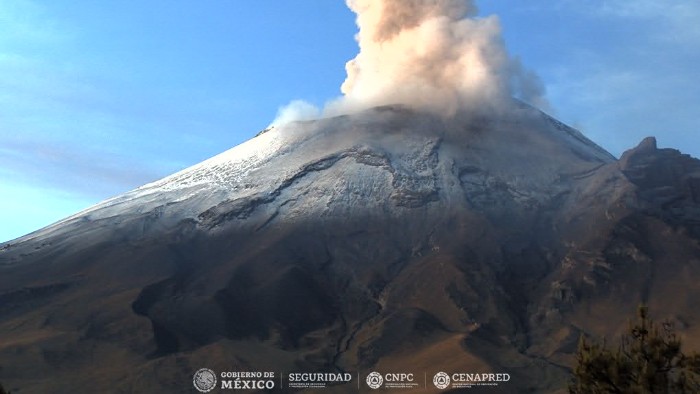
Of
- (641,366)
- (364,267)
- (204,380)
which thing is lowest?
(641,366)

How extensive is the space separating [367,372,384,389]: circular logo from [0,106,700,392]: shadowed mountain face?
7.82 feet

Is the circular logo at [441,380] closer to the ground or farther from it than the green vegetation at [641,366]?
farther from it

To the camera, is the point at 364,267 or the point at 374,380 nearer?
the point at 374,380

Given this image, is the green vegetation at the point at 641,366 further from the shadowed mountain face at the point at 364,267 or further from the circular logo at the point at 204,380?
the circular logo at the point at 204,380

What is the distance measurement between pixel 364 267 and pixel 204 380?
4608 centimetres

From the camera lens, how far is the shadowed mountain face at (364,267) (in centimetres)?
13425

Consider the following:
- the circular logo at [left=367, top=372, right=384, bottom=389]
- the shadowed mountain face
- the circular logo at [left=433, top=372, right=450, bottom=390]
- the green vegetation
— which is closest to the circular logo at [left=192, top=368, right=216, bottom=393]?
the shadowed mountain face

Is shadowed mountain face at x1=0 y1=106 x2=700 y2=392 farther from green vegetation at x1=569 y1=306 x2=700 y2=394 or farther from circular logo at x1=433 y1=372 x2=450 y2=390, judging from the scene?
green vegetation at x1=569 y1=306 x2=700 y2=394

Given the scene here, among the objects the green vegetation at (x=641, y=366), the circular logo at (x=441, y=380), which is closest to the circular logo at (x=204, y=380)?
the circular logo at (x=441, y=380)

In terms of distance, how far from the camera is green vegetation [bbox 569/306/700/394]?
2680 centimetres

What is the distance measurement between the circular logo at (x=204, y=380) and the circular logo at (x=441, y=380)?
28.5 meters

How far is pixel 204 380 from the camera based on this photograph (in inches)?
4963

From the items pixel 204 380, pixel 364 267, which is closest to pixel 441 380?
pixel 204 380

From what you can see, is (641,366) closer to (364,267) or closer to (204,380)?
(204,380)
